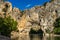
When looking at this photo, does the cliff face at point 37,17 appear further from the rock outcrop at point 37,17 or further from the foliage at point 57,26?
the foliage at point 57,26

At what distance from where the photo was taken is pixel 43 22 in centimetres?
13850

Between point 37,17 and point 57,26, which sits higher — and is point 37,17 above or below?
above

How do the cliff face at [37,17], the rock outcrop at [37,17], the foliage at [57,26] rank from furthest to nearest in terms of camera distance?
the foliage at [57,26] < the cliff face at [37,17] < the rock outcrop at [37,17]

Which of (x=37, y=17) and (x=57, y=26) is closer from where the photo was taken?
(x=37, y=17)

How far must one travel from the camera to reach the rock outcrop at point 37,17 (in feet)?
410

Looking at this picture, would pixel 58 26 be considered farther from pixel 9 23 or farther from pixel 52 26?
pixel 9 23

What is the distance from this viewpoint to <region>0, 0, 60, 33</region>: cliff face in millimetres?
125950

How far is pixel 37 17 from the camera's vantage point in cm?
13662

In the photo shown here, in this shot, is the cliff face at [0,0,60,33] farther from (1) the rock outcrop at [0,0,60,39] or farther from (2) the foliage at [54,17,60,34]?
(2) the foliage at [54,17,60,34]

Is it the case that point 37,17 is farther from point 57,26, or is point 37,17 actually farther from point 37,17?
point 57,26

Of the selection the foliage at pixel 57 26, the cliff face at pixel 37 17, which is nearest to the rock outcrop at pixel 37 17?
the cliff face at pixel 37 17

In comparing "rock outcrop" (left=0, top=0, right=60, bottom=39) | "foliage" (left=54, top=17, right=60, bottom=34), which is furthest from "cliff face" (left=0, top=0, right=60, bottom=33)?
"foliage" (left=54, top=17, right=60, bottom=34)

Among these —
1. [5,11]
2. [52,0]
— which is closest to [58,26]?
[52,0]

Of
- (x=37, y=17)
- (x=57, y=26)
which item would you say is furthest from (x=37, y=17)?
(x=57, y=26)
